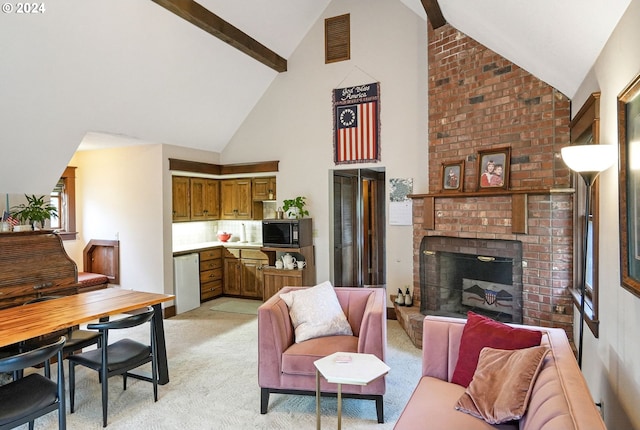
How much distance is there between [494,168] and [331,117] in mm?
2536

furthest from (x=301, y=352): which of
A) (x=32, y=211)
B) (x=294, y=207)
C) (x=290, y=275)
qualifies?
(x=32, y=211)

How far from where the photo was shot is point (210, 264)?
653 centimetres

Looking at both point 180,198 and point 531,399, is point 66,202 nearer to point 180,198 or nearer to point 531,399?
point 180,198

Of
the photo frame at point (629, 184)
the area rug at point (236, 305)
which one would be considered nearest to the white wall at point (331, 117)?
the area rug at point (236, 305)

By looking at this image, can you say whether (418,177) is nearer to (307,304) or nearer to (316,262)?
(316,262)

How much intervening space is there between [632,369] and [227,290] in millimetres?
5856

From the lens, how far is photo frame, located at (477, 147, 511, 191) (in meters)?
4.00

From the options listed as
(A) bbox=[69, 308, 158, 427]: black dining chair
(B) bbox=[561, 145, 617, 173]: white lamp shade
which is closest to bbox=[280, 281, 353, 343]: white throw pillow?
(A) bbox=[69, 308, 158, 427]: black dining chair

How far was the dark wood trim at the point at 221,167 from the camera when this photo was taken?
582cm

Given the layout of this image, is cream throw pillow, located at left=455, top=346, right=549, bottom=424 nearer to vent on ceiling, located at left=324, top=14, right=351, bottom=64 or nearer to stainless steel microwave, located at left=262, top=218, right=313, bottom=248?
stainless steel microwave, located at left=262, top=218, right=313, bottom=248

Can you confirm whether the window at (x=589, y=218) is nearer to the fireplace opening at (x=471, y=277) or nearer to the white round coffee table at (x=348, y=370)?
the fireplace opening at (x=471, y=277)

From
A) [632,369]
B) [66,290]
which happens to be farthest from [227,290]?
[632,369]

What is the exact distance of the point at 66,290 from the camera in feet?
13.9

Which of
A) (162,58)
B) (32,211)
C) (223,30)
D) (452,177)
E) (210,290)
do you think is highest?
(223,30)
